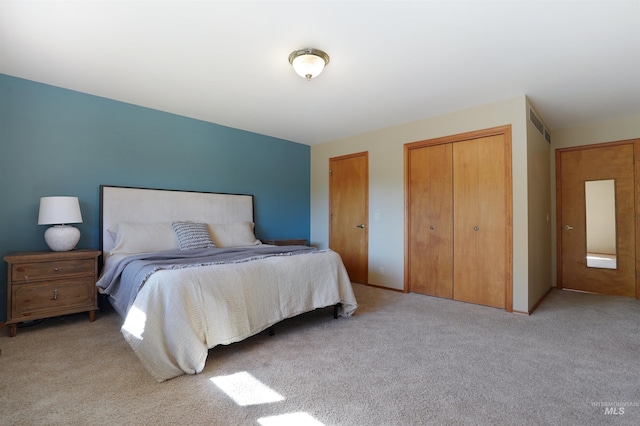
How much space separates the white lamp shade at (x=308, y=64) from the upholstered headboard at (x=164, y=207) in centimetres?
235

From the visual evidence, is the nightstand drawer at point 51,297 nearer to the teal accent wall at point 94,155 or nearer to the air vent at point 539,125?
the teal accent wall at point 94,155

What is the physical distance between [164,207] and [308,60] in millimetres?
2523

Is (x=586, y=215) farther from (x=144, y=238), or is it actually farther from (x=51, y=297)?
(x=51, y=297)

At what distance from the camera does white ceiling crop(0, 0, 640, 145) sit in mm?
1963

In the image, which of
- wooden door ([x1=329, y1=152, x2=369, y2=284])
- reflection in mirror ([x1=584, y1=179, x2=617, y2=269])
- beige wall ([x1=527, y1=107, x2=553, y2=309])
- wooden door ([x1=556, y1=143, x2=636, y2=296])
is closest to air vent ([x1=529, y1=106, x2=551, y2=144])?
beige wall ([x1=527, y1=107, x2=553, y2=309])

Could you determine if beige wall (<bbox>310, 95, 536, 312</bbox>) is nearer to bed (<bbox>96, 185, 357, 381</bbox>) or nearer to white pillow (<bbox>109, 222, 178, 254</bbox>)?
bed (<bbox>96, 185, 357, 381</bbox>)

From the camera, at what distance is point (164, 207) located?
12.3 feet

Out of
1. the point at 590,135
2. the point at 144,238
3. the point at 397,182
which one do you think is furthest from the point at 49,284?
the point at 590,135

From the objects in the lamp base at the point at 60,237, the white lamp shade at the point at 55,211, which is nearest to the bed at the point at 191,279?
the lamp base at the point at 60,237

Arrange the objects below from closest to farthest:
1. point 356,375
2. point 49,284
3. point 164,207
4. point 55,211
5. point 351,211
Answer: point 356,375 < point 49,284 < point 55,211 < point 164,207 < point 351,211

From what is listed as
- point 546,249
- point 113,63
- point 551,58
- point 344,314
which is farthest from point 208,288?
point 546,249

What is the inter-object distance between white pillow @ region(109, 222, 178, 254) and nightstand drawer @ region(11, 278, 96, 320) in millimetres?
436

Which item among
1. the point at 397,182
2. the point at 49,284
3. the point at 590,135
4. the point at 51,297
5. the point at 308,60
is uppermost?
the point at 308,60

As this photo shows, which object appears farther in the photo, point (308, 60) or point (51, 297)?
point (51, 297)
